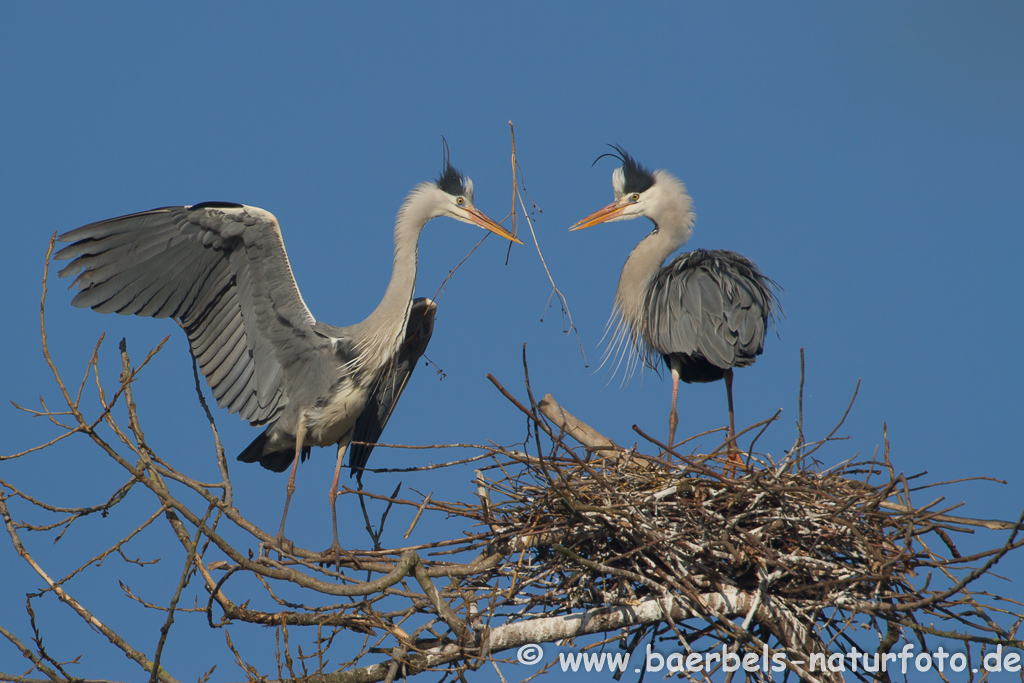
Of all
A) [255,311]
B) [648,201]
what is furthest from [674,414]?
[255,311]

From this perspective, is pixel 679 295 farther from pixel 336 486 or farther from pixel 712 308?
pixel 336 486

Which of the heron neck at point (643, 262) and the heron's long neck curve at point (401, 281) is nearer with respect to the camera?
the heron's long neck curve at point (401, 281)

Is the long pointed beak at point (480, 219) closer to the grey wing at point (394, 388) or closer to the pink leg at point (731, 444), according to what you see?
the grey wing at point (394, 388)

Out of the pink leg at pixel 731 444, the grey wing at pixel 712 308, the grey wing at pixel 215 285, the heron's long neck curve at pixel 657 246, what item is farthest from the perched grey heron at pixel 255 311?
the pink leg at pixel 731 444

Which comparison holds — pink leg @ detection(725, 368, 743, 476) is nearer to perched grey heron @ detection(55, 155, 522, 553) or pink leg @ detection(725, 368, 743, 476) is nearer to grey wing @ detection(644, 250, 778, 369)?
grey wing @ detection(644, 250, 778, 369)

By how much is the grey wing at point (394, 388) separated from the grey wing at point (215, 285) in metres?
0.81

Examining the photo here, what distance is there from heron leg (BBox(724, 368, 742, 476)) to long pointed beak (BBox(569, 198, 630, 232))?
5.56ft

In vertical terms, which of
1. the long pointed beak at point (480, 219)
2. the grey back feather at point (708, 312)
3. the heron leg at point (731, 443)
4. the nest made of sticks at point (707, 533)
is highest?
the long pointed beak at point (480, 219)

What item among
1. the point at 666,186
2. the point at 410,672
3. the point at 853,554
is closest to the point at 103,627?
the point at 410,672

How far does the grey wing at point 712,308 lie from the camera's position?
19.8 feet

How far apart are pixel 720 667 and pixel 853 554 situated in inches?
34.3

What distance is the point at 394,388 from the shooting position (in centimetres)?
681

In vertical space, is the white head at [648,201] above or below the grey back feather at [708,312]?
above

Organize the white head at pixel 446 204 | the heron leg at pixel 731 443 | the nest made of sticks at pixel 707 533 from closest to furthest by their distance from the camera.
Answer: the nest made of sticks at pixel 707 533
the heron leg at pixel 731 443
the white head at pixel 446 204
